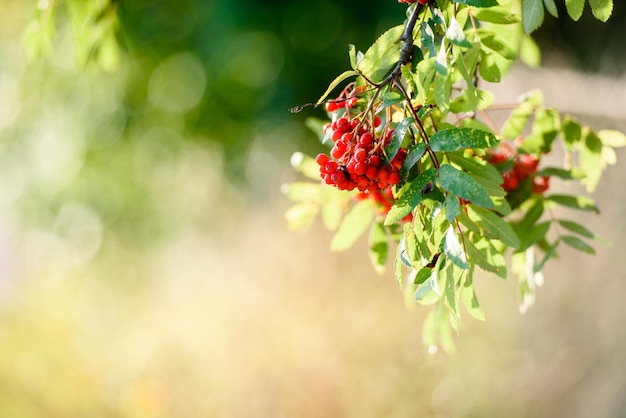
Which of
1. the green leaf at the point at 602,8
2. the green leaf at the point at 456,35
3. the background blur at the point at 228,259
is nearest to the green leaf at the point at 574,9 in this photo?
the green leaf at the point at 602,8

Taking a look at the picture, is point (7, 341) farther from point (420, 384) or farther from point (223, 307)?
point (420, 384)

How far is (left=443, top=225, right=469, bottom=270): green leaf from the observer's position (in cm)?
53

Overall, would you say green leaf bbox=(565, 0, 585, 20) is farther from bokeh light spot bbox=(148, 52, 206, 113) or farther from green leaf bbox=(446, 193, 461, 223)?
bokeh light spot bbox=(148, 52, 206, 113)

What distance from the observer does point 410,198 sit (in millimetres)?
578

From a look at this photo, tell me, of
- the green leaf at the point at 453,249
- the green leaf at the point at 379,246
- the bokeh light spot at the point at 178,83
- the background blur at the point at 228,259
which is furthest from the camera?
the bokeh light spot at the point at 178,83

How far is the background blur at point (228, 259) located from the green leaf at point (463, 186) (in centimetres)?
148

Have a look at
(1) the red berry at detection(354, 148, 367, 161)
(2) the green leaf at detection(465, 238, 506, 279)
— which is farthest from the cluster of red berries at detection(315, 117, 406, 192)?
(2) the green leaf at detection(465, 238, 506, 279)

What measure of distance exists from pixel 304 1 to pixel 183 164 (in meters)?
0.95

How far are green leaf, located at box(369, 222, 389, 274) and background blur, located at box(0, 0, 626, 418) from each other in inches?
49.5

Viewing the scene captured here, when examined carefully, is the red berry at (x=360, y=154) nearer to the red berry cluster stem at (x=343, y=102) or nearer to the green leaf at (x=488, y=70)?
the red berry cluster stem at (x=343, y=102)

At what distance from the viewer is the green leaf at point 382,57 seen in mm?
592

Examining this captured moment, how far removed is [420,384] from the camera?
2.52m

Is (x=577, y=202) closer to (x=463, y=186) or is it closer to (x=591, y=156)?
(x=591, y=156)

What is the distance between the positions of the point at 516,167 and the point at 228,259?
7.70 feet
